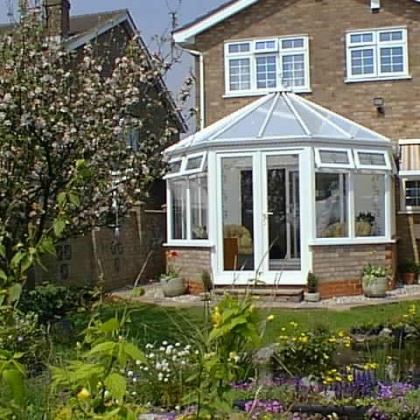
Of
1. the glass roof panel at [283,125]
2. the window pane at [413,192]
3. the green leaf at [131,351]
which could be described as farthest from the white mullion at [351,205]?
the green leaf at [131,351]

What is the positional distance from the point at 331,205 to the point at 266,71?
259 inches

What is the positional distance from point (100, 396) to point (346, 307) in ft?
51.5

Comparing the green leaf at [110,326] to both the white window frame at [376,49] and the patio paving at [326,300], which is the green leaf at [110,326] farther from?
the white window frame at [376,49]

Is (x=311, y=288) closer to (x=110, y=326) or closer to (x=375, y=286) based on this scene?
(x=375, y=286)

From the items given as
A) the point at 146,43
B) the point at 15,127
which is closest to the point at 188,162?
the point at 146,43

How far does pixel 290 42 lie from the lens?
26.2m

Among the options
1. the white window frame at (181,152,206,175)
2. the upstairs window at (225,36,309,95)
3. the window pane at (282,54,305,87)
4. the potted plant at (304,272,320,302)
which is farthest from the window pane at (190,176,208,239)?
the window pane at (282,54,305,87)

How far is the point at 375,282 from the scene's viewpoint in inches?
805

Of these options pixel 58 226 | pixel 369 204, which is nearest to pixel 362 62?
pixel 369 204

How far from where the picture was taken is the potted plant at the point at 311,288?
66.4ft

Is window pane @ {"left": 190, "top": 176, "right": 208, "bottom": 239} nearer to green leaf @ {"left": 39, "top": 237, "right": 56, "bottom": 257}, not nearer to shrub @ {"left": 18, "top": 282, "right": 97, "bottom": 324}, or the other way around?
shrub @ {"left": 18, "top": 282, "right": 97, "bottom": 324}

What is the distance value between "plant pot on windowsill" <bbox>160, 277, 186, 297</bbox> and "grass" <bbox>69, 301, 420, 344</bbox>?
6.83 ft

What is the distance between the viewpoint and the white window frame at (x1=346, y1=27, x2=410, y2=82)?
82.7ft

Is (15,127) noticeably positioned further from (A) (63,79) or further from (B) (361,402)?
(B) (361,402)
